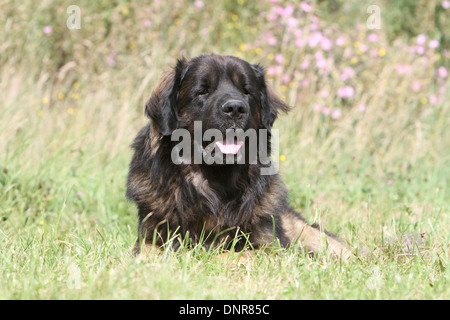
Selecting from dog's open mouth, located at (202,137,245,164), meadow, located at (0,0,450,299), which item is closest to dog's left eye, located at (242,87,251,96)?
dog's open mouth, located at (202,137,245,164)

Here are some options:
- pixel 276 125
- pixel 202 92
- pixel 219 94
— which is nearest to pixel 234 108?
pixel 219 94

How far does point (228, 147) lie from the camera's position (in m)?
3.54

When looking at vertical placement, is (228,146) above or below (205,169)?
above

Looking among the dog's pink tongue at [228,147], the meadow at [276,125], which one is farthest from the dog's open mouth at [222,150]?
the meadow at [276,125]

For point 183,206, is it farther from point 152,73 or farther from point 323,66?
point 323,66

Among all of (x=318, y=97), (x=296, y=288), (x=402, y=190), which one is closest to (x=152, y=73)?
(x=318, y=97)

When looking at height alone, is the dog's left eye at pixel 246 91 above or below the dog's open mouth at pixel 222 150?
above

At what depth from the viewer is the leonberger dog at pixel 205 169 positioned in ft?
11.5

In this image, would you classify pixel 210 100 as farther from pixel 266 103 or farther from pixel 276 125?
pixel 276 125

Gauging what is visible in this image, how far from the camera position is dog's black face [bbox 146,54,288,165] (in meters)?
3.45

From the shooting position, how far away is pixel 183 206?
3.55m

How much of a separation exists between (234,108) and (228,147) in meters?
0.26

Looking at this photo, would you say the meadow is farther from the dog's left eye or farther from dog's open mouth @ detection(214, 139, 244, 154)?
the dog's left eye

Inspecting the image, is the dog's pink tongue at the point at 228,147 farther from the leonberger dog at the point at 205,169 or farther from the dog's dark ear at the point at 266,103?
the dog's dark ear at the point at 266,103
